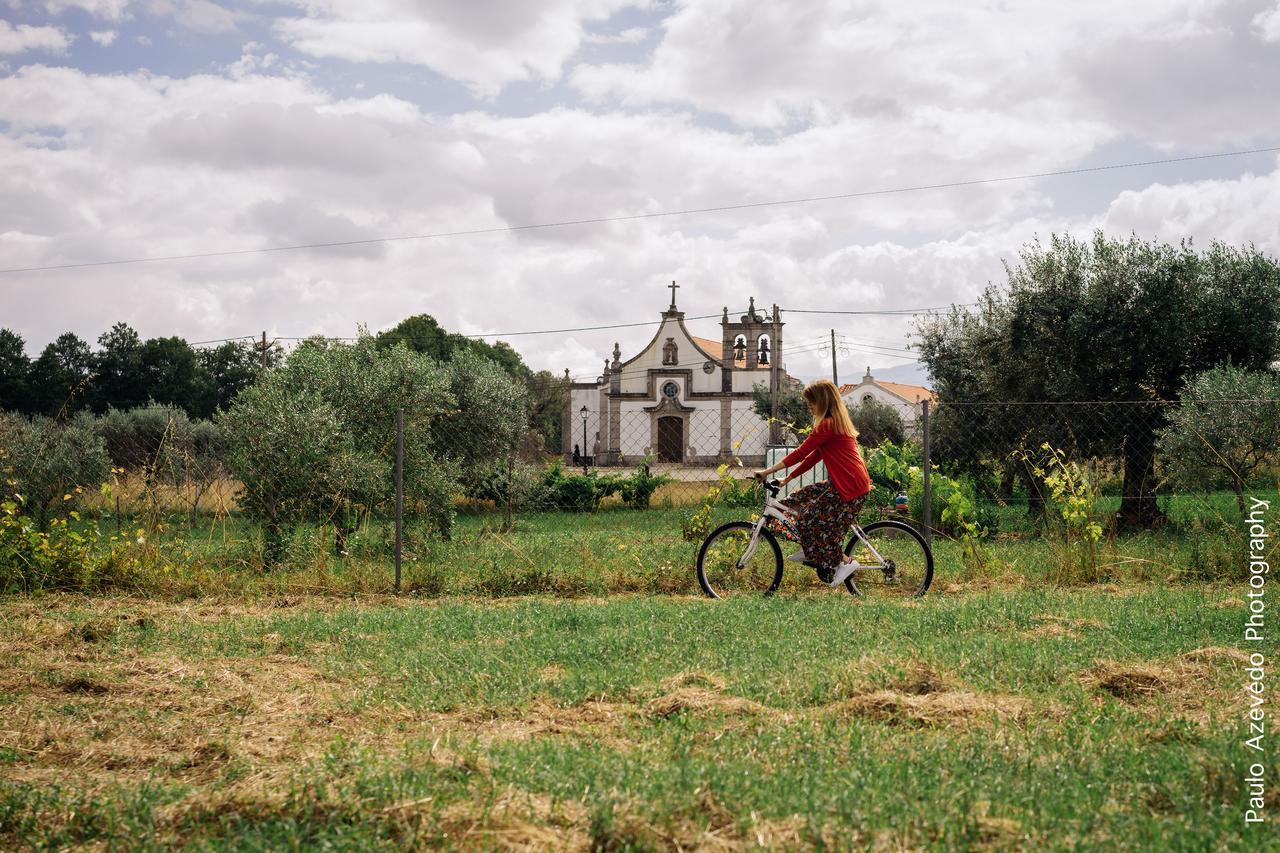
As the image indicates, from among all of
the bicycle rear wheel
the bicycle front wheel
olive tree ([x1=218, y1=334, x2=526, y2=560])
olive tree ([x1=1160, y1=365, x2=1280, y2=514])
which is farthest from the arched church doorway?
the bicycle rear wheel

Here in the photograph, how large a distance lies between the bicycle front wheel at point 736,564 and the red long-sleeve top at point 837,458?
0.82 metres

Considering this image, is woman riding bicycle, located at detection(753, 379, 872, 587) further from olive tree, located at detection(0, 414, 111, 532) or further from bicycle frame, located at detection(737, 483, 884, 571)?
olive tree, located at detection(0, 414, 111, 532)

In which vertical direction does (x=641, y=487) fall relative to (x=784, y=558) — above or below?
below

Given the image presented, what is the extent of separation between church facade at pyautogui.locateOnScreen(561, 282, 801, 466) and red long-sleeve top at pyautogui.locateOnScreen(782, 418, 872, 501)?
150 feet

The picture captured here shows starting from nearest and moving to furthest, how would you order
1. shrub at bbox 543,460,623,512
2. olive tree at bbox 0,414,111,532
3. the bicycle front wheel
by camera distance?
the bicycle front wheel → olive tree at bbox 0,414,111,532 → shrub at bbox 543,460,623,512

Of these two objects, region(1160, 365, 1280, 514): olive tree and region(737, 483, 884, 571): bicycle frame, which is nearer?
region(737, 483, 884, 571): bicycle frame

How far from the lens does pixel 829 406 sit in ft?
26.2

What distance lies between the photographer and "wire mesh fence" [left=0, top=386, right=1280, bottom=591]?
9570 mm

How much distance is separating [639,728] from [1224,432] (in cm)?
1038

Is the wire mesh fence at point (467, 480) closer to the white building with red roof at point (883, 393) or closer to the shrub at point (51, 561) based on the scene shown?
the shrub at point (51, 561)

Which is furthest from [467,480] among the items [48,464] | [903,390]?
[903,390]

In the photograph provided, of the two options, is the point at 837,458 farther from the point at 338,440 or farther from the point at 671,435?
the point at 671,435

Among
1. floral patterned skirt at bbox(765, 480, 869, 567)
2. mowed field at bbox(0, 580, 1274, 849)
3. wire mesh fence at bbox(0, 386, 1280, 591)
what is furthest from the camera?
wire mesh fence at bbox(0, 386, 1280, 591)

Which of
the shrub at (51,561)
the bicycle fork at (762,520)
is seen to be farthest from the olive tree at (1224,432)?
the shrub at (51,561)
